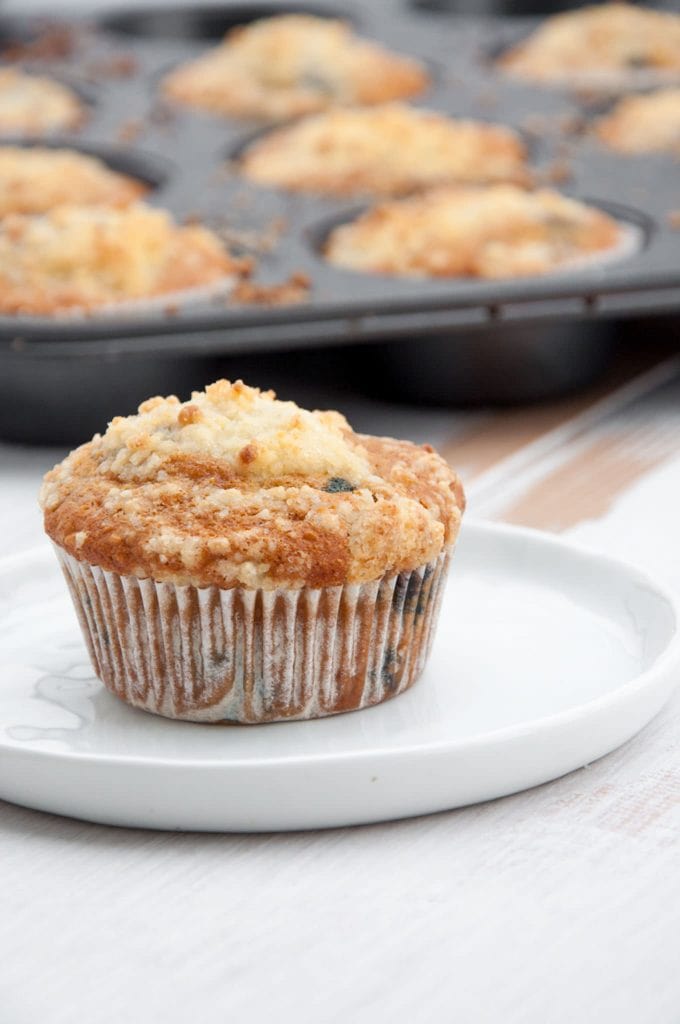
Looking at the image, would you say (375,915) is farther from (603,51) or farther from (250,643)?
(603,51)

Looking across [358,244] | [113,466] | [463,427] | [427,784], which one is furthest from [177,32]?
[427,784]

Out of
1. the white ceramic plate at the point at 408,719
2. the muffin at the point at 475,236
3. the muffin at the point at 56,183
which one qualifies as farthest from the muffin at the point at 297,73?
the white ceramic plate at the point at 408,719

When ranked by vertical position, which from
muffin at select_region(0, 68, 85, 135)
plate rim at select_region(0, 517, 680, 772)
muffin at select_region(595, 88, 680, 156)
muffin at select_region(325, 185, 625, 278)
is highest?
plate rim at select_region(0, 517, 680, 772)

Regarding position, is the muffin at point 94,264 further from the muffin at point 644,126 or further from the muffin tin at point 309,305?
the muffin at point 644,126

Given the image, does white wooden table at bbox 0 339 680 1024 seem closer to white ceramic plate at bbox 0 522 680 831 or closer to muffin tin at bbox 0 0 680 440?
white ceramic plate at bbox 0 522 680 831

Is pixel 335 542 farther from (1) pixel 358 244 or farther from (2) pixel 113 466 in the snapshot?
(1) pixel 358 244

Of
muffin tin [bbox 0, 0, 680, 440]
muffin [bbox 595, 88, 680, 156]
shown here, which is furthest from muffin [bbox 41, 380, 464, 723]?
muffin [bbox 595, 88, 680, 156]

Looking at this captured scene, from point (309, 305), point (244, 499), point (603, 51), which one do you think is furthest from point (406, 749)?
point (603, 51)
